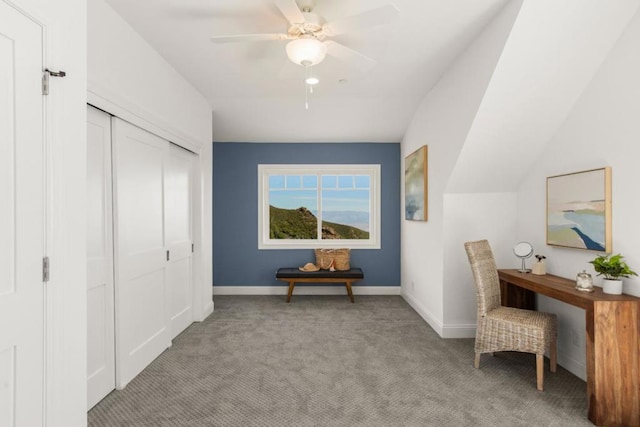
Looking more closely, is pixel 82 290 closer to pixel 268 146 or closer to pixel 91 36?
pixel 91 36

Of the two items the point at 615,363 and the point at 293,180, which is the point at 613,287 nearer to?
the point at 615,363

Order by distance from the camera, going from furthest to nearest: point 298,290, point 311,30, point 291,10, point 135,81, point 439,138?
point 298,290
point 439,138
point 135,81
point 311,30
point 291,10

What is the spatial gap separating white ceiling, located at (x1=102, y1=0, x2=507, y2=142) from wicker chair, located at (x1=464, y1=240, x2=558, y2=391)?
1710mm

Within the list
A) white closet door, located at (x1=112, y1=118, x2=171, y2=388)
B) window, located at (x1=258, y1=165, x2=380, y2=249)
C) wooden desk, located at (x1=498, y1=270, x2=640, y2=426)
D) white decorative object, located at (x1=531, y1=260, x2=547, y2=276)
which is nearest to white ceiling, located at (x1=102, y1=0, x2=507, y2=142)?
window, located at (x1=258, y1=165, x2=380, y2=249)

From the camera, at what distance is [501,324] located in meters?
2.66

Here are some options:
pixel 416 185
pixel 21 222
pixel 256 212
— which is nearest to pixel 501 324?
pixel 416 185

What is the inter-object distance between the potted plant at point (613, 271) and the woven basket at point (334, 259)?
10.9 ft

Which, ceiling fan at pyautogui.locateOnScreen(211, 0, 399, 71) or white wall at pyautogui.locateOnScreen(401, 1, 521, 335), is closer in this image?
ceiling fan at pyautogui.locateOnScreen(211, 0, 399, 71)

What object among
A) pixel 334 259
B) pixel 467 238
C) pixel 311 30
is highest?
pixel 311 30

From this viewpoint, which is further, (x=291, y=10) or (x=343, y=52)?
(x=343, y=52)

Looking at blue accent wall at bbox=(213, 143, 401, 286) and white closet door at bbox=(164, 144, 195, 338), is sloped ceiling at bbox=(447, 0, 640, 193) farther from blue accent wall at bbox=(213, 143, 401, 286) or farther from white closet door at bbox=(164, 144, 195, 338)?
white closet door at bbox=(164, 144, 195, 338)

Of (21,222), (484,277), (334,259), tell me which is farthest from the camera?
(334,259)

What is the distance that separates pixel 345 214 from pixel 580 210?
3.37 m

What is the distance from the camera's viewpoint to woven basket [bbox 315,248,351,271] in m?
5.25
